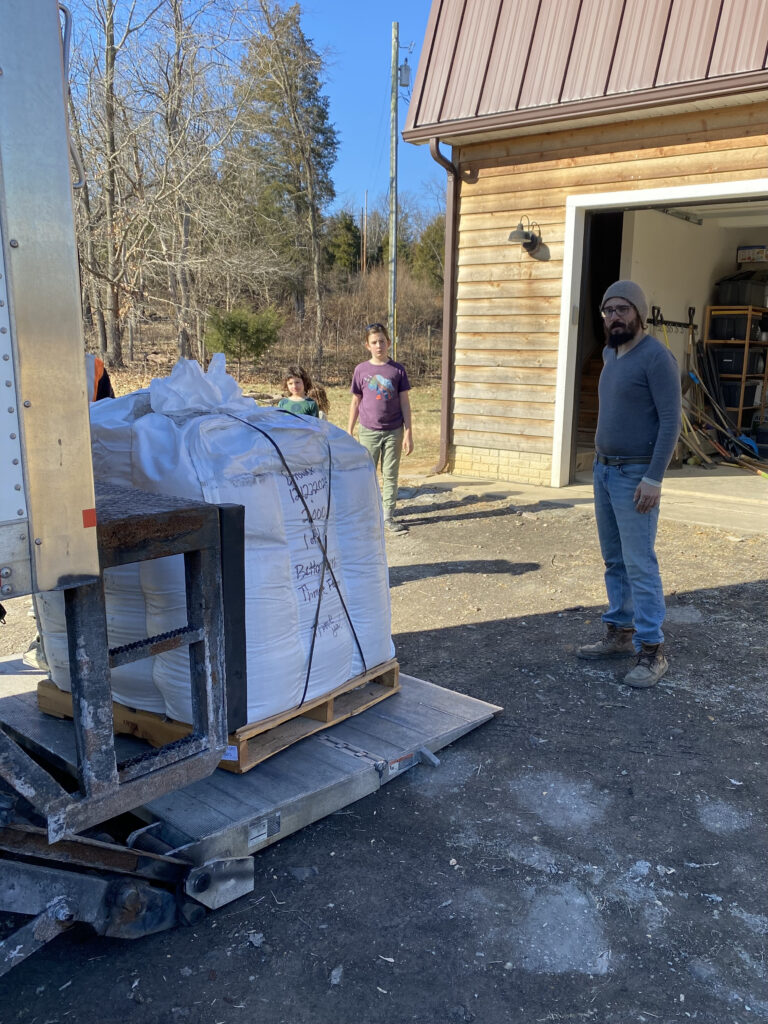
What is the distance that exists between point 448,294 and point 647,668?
6261mm

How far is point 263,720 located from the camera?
2943 mm

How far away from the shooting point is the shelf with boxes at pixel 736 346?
1161 cm

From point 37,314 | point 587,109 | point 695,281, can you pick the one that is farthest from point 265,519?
Result: point 695,281

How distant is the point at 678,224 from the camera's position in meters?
11.0

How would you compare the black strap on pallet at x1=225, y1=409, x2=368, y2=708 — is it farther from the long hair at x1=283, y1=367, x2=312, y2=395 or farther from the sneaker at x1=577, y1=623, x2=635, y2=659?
the long hair at x1=283, y1=367, x2=312, y2=395

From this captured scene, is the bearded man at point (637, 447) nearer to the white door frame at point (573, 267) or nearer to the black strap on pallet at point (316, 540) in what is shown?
the black strap on pallet at point (316, 540)

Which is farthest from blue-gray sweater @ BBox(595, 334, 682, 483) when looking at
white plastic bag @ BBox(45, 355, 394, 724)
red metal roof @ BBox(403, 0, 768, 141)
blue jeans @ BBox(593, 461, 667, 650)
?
red metal roof @ BBox(403, 0, 768, 141)

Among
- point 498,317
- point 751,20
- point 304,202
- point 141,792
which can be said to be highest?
point 304,202

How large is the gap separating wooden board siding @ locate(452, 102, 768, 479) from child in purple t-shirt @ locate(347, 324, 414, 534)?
2416 millimetres

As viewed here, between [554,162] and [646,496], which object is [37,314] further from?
[554,162]

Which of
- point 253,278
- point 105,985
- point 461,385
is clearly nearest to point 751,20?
point 461,385

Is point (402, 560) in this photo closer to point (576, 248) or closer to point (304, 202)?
point (576, 248)

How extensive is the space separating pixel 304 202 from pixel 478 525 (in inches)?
1036

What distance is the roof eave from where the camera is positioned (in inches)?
278
